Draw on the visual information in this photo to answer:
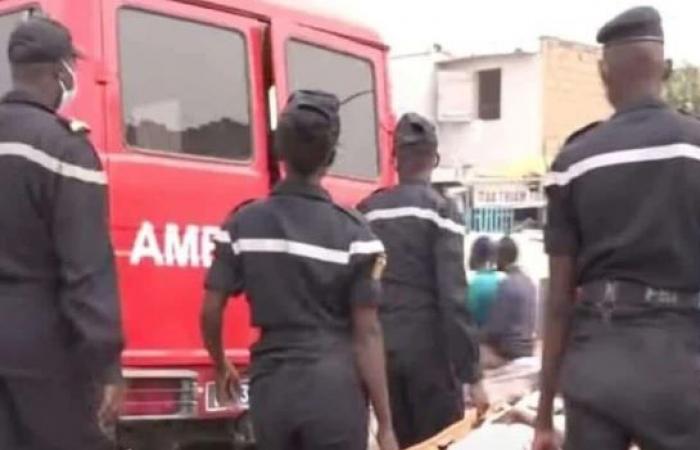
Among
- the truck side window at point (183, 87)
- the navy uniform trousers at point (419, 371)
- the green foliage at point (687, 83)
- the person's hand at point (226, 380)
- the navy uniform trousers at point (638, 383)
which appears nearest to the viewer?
the navy uniform trousers at point (638, 383)

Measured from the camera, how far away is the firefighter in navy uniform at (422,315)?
641cm

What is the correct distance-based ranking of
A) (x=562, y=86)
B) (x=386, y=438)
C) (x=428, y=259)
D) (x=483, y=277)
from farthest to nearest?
(x=562, y=86)
(x=483, y=277)
(x=428, y=259)
(x=386, y=438)

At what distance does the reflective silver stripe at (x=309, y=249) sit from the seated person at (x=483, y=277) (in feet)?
19.7

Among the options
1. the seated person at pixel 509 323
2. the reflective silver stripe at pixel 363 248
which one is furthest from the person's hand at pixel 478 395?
the seated person at pixel 509 323

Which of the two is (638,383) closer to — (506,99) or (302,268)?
(302,268)

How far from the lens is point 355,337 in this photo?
4.93 metres

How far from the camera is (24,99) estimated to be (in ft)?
15.1

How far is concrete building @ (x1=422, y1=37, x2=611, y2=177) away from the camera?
3139 centimetres

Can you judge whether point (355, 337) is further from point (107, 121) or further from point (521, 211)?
point (521, 211)

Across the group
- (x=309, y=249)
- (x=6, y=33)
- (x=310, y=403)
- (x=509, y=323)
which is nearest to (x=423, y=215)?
(x=309, y=249)

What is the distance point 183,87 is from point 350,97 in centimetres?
133

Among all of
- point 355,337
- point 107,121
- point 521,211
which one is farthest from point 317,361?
point 521,211

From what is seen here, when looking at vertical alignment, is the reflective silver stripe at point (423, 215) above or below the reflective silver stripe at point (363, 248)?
above

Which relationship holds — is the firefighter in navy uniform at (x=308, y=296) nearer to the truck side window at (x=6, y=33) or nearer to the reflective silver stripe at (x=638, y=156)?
the reflective silver stripe at (x=638, y=156)
